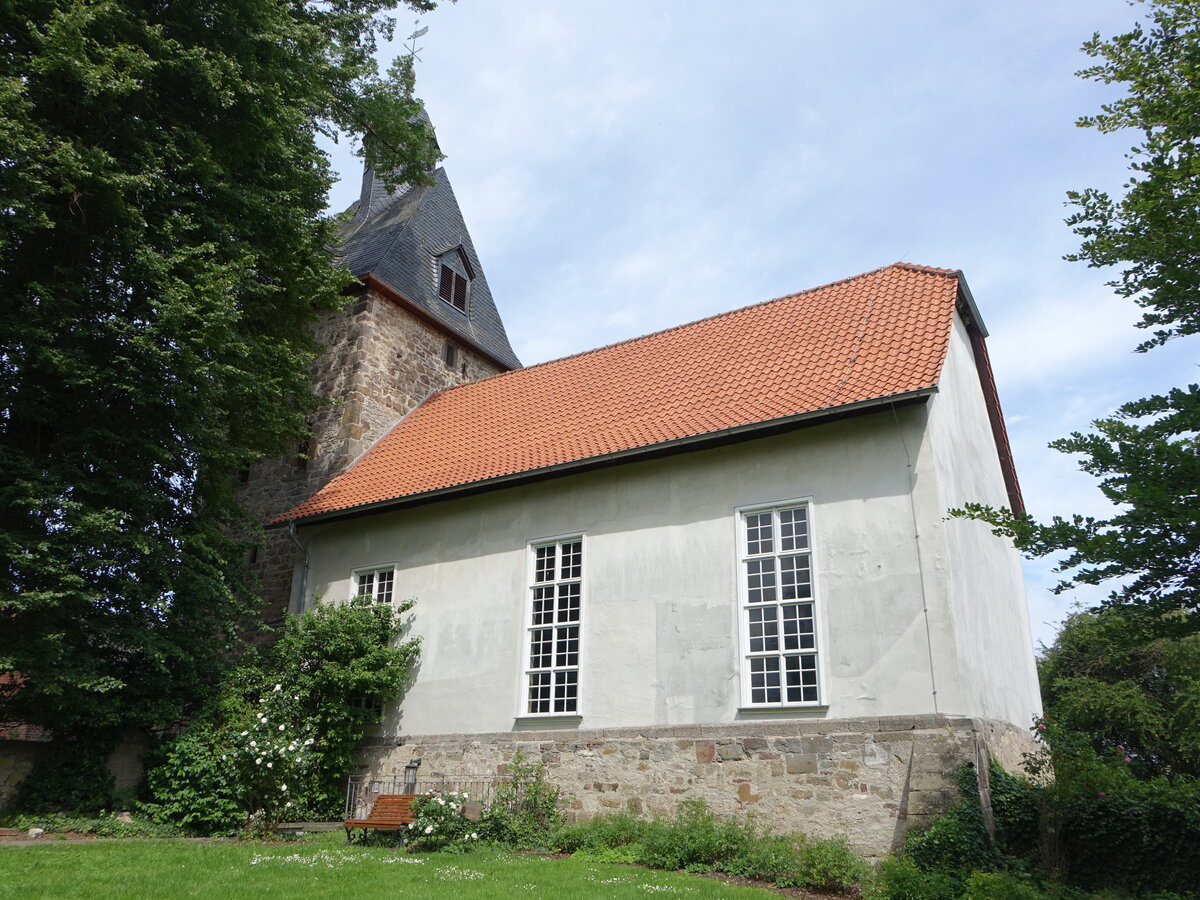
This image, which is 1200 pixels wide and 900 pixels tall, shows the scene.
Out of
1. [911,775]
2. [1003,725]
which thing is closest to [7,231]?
[911,775]

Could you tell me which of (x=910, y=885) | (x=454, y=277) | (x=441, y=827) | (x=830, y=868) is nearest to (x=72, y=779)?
(x=441, y=827)

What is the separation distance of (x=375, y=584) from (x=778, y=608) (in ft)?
23.9

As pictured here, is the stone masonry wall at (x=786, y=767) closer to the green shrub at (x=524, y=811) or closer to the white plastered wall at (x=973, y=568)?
the green shrub at (x=524, y=811)

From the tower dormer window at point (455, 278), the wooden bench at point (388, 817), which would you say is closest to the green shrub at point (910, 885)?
the wooden bench at point (388, 817)

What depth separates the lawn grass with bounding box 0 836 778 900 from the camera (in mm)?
7648

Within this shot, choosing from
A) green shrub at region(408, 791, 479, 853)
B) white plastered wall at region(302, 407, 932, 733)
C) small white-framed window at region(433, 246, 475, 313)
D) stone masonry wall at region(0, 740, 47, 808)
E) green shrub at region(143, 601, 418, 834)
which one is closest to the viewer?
white plastered wall at region(302, 407, 932, 733)

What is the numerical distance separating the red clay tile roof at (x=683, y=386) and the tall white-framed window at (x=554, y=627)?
4.58 ft

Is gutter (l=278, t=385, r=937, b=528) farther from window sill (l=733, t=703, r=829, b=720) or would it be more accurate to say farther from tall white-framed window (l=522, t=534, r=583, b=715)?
window sill (l=733, t=703, r=829, b=720)

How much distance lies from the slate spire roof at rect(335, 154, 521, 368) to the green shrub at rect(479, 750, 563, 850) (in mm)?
11405

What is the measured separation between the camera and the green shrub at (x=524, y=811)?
36.7 feet

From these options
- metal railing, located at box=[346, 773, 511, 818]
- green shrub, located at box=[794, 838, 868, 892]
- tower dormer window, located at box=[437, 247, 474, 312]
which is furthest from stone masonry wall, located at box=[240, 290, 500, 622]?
green shrub, located at box=[794, 838, 868, 892]

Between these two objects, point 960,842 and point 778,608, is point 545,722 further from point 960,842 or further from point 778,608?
point 960,842

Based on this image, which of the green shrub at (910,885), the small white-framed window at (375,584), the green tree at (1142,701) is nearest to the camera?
the green shrub at (910,885)

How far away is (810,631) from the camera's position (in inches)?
430
